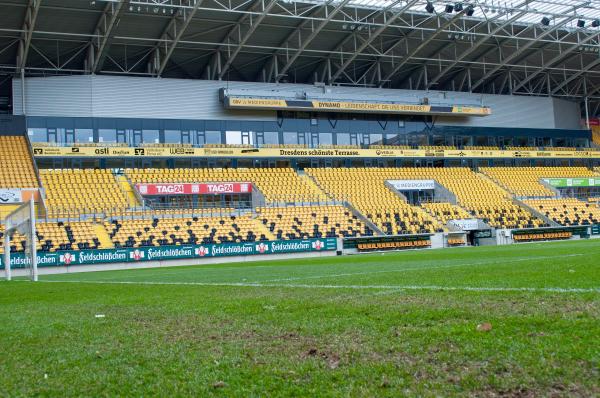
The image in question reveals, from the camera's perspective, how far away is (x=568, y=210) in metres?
61.4

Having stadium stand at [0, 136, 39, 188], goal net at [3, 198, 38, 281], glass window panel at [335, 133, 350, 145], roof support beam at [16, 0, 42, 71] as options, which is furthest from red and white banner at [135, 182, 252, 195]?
goal net at [3, 198, 38, 281]

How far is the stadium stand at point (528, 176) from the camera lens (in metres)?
64.4

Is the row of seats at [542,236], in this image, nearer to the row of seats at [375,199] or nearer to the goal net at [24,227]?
the row of seats at [375,199]

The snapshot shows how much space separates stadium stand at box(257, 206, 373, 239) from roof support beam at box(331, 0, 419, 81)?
1341cm

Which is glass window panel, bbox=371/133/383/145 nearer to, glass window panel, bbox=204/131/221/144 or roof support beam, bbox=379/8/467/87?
roof support beam, bbox=379/8/467/87

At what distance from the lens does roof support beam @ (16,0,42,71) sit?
42525 mm

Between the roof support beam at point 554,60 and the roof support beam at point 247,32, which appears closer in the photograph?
the roof support beam at point 247,32

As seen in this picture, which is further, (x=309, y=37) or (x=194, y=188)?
(x=194, y=188)

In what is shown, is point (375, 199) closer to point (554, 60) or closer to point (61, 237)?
point (554, 60)

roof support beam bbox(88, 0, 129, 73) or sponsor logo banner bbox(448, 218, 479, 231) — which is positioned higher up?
roof support beam bbox(88, 0, 129, 73)

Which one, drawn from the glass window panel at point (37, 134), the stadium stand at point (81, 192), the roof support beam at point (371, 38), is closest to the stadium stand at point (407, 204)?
the roof support beam at point (371, 38)

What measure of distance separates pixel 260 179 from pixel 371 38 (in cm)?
1478

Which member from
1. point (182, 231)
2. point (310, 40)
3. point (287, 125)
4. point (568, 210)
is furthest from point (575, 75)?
point (182, 231)

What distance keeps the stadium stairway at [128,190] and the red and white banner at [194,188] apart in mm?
654
